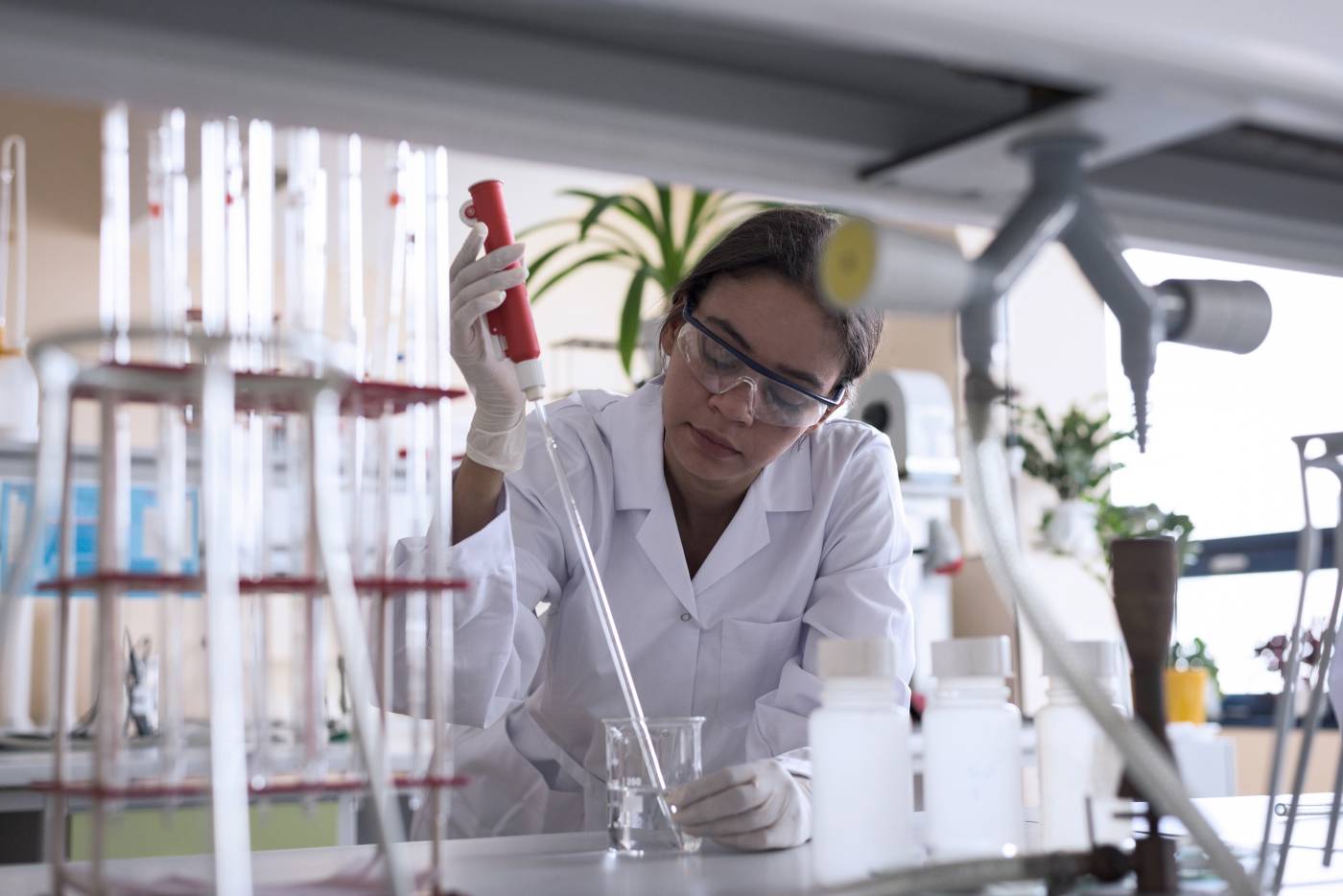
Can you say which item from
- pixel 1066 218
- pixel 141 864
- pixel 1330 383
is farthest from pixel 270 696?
pixel 1330 383

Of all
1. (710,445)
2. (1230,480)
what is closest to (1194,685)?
(1230,480)

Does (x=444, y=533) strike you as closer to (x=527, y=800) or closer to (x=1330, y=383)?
(x=527, y=800)

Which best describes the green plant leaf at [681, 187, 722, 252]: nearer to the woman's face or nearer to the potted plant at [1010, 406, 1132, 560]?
the potted plant at [1010, 406, 1132, 560]

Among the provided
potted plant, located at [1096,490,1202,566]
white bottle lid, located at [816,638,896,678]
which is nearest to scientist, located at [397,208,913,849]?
white bottle lid, located at [816,638,896,678]

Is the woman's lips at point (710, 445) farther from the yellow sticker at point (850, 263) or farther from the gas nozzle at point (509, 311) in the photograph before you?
the yellow sticker at point (850, 263)

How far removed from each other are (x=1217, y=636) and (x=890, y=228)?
441cm

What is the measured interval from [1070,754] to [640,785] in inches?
14.9

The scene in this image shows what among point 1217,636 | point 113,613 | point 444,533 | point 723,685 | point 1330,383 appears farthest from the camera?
point 1217,636

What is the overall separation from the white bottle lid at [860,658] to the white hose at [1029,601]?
0.19 metres

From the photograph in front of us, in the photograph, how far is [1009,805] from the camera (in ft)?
2.53

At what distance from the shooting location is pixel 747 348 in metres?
1.51

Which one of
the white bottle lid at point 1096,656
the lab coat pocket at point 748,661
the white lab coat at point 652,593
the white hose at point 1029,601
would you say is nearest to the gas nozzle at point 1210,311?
the white hose at point 1029,601

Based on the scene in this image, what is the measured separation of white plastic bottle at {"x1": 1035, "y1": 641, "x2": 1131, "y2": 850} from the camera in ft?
2.43

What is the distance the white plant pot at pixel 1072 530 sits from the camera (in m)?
4.26
